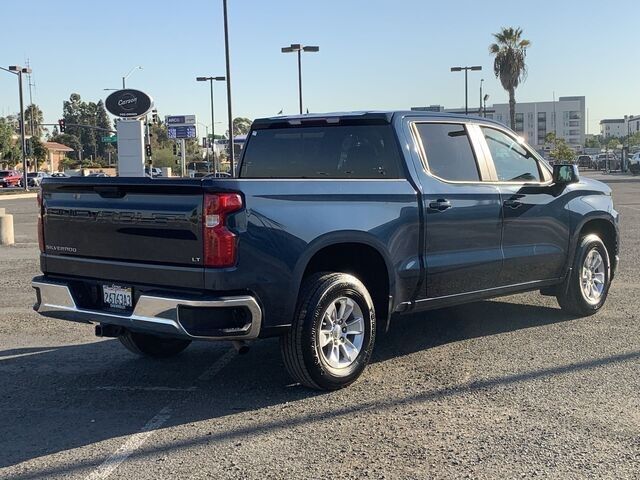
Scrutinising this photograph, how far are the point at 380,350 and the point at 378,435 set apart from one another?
6.76 ft

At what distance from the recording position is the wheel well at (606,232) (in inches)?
301

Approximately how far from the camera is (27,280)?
10.5m

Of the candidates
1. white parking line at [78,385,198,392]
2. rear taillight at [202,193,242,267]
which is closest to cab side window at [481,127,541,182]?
rear taillight at [202,193,242,267]

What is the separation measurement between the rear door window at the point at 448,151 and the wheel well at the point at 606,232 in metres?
1.96

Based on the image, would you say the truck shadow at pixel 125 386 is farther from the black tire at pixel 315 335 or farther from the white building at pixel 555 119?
the white building at pixel 555 119

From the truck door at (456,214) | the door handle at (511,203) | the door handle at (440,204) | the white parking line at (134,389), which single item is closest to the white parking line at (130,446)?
the white parking line at (134,389)

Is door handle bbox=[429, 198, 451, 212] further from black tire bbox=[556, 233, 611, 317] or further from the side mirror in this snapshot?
black tire bbox=[556, 233, 611, 317]

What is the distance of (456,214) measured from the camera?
5.99 metres

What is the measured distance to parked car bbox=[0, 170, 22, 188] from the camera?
2459 inches

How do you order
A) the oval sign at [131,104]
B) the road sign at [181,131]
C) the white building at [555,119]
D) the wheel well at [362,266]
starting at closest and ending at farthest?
the wheel well at [362,266] → the oval sign at [131,104] → the road sign at [181,131] → the white building at [555,119]

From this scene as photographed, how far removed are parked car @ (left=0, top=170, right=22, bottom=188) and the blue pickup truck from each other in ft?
202

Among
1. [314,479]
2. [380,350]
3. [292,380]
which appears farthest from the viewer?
[380,350]

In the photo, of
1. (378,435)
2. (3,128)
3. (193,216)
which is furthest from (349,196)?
(3,128)

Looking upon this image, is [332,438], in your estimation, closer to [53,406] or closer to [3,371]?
[53,406]
